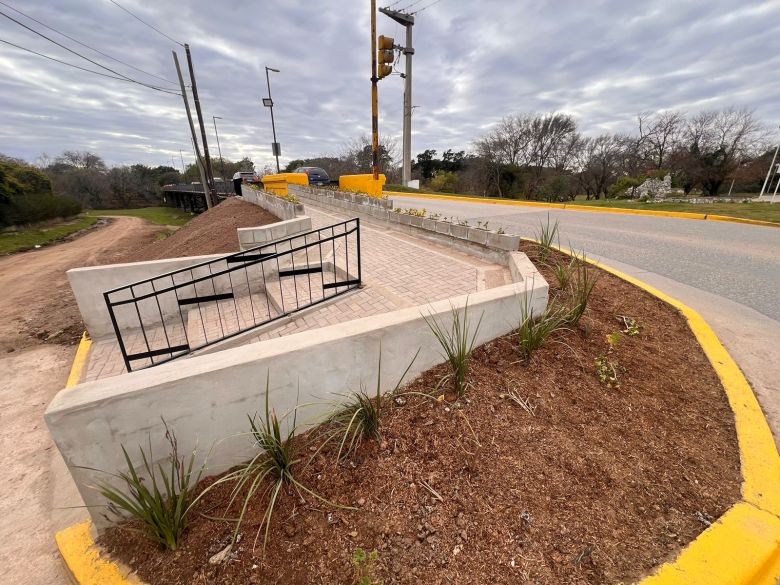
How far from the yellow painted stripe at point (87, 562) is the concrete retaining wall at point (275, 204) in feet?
25.3

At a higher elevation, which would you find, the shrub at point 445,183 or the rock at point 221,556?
the shrub at point 445,183

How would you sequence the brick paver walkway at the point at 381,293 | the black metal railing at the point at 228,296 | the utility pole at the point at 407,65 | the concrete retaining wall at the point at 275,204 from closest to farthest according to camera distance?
1. the brick paver walkway at the point at 381,293
2. the black metal railing at the point at 228,296
3. the concrete retaining wall at the point at 275,204
4. the utility pole at the point at 407,65

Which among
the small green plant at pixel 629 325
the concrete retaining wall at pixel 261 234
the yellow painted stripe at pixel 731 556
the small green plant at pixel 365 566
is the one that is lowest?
the small green plant at pixel 365 566

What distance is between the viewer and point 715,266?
5828 mm

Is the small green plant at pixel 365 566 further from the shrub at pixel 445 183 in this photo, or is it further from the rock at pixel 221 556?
the shrub at pixel 445 183

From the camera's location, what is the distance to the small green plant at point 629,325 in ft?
11.5

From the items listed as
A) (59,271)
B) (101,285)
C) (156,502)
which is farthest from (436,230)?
(59,271)

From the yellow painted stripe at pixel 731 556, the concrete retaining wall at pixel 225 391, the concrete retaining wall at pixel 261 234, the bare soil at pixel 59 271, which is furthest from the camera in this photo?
the bare soil at pixel 59 271

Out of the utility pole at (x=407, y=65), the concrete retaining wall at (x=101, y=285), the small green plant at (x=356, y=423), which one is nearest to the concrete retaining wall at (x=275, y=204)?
the concrete retaining wall at (x=101, y=285)

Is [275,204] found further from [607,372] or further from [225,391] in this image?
[607,372]

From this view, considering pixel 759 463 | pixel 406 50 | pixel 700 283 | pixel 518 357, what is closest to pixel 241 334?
pixel 518 357

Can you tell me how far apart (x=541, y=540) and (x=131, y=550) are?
2.28 m

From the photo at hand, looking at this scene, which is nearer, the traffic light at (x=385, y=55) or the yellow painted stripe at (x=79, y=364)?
the yellow painted stripe at (x=79, y=364)

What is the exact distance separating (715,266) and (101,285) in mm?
10987
